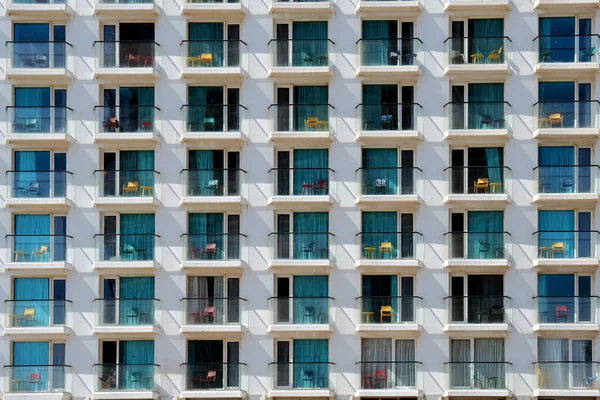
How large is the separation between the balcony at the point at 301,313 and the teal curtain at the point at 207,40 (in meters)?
9.14

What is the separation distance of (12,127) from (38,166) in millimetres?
1716

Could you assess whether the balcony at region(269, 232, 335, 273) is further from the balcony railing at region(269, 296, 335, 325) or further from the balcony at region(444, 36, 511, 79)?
the balcony at region(444, 36, 511, 79)

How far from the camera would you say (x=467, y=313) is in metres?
44.4

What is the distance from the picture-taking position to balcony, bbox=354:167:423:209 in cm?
4475

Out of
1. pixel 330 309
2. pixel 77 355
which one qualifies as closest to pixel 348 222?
pixel 330 309

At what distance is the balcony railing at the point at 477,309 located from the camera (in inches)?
1746

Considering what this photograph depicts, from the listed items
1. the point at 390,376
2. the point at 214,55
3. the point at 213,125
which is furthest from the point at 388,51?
the point at 390,376

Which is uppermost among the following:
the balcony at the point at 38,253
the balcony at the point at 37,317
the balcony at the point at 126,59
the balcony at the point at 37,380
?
the balcony at the point at 126,59

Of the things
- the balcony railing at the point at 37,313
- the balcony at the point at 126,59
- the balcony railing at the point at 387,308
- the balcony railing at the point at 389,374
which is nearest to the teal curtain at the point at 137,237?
the balcony railing at the point at 37,313

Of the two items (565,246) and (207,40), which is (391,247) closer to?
(565,246)

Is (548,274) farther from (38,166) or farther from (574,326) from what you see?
(38,166)

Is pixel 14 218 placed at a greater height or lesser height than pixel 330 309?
greater

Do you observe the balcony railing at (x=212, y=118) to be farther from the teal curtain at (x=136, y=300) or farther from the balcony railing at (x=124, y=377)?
the balcony railing at (x=124, y=377)

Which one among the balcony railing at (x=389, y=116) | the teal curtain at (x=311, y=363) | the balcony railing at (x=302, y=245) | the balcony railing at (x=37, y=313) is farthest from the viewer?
the balcony railing at (x=389, y=116)
